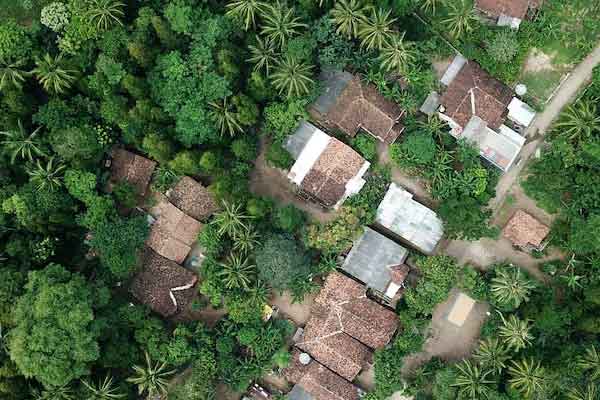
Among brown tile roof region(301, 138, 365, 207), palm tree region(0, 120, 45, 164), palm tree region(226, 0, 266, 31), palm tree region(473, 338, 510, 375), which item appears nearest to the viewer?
palm tree region(226, 0, 266, 31)

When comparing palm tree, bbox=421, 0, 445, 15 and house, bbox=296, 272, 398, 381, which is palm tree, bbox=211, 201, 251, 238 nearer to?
house, bbox=296, 272, 398, 381

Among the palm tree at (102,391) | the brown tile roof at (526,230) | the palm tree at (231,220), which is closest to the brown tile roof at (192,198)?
the palm tree at (231,220)

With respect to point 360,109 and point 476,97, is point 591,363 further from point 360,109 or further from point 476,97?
point 360,109

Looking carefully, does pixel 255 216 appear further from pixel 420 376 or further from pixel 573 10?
pixel 573 10

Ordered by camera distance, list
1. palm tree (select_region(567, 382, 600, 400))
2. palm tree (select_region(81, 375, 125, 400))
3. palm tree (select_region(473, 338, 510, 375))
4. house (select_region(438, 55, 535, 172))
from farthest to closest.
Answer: house (select_region(438, 55, 535, 172)) → palm tree (select_region(473, 338, 510, 375)) → palm tree (select_region(567, 382, 600, 400)) → palm tree (select_region(81, 375, 125, 400))

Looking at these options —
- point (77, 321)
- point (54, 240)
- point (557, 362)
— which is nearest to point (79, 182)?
point (54, 240)

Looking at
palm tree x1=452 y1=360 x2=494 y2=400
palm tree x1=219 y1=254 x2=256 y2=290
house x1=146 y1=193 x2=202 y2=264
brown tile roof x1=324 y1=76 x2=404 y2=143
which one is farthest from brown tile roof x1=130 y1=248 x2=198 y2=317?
palm tree x1=452 y1=360 x2=494 y2=400
